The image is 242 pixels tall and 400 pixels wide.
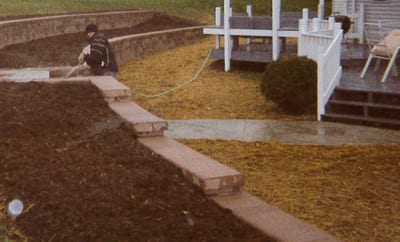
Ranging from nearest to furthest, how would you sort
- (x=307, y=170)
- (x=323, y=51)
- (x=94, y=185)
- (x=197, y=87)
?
(x=94, y=185)
(x=307, y=170)
(x=323, y=51)
(x=197, y=87)

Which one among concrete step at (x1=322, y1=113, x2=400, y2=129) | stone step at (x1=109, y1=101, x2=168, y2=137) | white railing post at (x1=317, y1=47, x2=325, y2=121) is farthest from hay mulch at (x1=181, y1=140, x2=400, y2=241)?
white railing post at (x1=317, y1=47, x2=325, y2=121)

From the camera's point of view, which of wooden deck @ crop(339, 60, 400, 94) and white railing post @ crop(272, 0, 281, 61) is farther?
white railing post @ crop(272, 0, 281, 61)

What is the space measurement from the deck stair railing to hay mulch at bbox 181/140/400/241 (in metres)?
2.25

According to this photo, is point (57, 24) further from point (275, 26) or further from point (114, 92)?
point (114, 92)

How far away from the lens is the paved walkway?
9.73 m

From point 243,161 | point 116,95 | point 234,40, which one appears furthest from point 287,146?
point 234,40

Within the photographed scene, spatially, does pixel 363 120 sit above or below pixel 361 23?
below

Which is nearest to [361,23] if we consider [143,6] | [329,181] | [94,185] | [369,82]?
[369,82]

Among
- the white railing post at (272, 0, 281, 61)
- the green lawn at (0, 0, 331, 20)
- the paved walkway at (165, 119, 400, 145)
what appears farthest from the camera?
the green lawn at (0, 0, 331, 20)

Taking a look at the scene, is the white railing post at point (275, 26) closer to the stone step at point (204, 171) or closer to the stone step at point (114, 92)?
the stone step at point (114, 92)

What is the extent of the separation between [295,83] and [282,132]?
1.62m

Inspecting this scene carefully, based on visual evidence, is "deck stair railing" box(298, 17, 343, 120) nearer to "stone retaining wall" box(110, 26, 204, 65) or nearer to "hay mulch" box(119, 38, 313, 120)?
"hay mulch" box(119, 38, 313, 120)

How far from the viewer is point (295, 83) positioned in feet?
38.1

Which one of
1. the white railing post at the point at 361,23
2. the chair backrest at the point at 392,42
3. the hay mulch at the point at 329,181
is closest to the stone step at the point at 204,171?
the hay mulch at the point at 329,181
